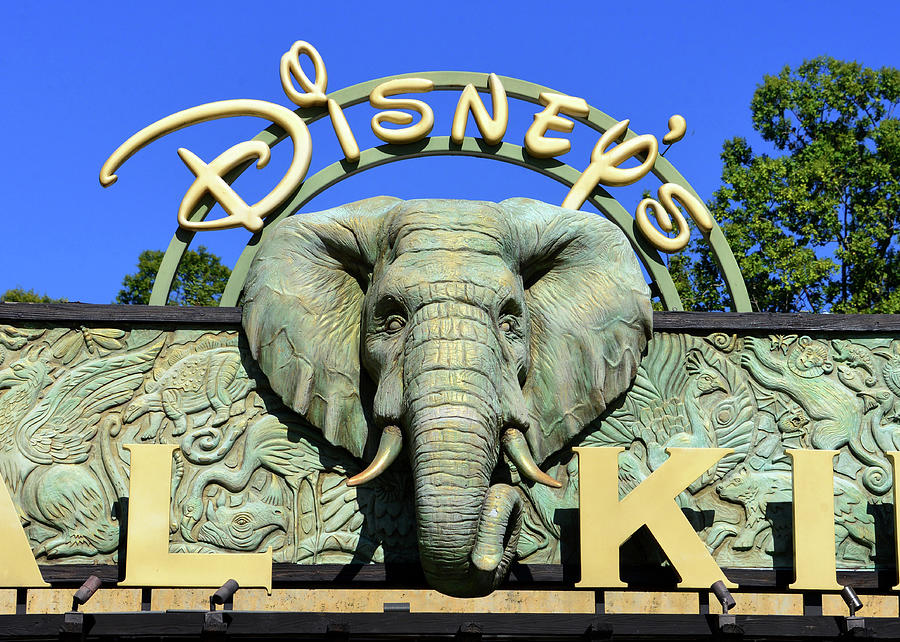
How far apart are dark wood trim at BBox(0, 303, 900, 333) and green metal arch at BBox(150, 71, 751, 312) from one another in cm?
92

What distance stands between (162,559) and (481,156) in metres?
4.79

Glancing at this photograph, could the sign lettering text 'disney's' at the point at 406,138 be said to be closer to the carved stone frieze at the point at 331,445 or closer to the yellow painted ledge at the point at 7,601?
the carved stone frieze at the point at 331,445

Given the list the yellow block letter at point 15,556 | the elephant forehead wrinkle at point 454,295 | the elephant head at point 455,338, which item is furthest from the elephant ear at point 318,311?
the yellow block letter at point 15,556

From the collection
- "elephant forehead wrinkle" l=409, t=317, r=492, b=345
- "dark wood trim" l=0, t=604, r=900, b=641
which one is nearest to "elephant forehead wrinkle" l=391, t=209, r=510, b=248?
"elephant forehead wrinkle" l=409, t=317, r=492, b=345

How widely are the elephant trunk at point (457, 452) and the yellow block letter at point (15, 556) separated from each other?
9.59ft

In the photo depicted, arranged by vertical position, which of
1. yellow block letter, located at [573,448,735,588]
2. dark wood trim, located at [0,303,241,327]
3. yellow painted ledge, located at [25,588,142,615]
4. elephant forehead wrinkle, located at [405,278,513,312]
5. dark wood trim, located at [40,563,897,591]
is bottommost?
yellow painted ledge, located at [25,588,142,615]

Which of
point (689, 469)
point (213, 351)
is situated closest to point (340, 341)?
point (213, 351)

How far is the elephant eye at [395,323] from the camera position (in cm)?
932

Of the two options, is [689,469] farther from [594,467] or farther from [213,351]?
[213,351]

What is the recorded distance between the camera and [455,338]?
8930 millimetres

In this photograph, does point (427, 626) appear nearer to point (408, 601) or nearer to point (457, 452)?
point (457, 452)

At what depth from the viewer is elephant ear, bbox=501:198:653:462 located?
9.93m

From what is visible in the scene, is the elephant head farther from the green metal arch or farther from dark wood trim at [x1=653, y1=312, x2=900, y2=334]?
the green metal arch

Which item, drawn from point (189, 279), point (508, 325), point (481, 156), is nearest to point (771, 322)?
point (508, 325)
